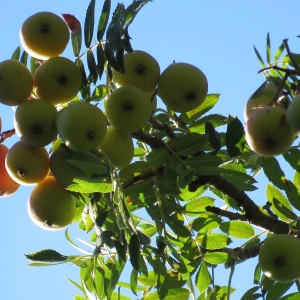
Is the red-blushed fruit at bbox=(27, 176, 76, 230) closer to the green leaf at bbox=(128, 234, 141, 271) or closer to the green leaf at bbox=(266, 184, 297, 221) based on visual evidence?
the green leaf at bbox=(128, 234, 141, 271)

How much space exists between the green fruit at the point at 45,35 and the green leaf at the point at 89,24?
10 centimetres

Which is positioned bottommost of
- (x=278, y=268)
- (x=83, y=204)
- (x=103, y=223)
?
(x=278, y=268)

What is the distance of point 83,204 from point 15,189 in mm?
340

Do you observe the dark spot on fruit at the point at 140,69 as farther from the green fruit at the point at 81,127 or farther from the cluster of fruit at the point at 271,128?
the cluster of fruit at the point at 271,128

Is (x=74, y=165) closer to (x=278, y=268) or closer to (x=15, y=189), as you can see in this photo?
(x=15, y=189)

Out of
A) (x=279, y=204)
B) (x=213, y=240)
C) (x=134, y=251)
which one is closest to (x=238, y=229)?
(x=213, y=240)

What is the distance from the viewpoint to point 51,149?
3.28m

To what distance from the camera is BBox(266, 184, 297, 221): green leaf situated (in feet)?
10.9

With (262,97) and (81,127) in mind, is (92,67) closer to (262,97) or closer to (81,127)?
(81,127)

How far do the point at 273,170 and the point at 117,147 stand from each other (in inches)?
29.0

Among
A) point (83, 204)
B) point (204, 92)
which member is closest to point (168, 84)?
point (204, 92)

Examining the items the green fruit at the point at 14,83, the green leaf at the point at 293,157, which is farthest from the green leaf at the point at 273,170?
the green fruit at the point at 14,83

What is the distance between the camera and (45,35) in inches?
127

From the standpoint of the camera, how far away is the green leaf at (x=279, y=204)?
10.9ft
